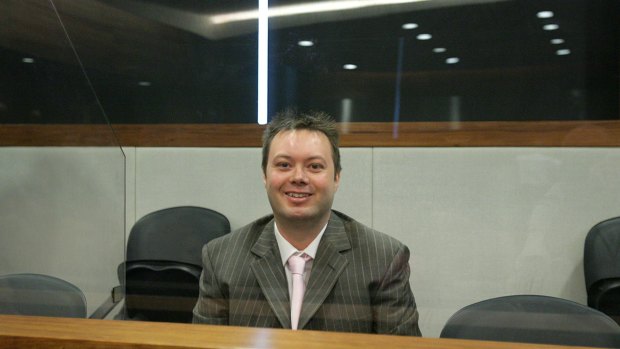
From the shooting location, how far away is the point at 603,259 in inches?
52.8

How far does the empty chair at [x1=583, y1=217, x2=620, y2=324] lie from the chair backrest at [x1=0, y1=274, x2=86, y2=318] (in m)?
0.98

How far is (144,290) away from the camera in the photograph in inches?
60.3

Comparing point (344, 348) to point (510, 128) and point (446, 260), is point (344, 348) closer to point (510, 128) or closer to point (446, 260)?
point (446, 260)

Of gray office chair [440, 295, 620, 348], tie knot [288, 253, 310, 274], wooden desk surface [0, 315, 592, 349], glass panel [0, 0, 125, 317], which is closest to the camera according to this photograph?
wooden desk surface [0, 315, 592, 349]

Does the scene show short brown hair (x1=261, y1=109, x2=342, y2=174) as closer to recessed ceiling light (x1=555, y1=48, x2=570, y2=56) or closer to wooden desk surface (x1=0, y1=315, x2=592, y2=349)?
wooden desk surface (x1=0, y1=315, x2=592, y2=349)

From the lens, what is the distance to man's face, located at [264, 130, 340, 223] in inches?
45.6

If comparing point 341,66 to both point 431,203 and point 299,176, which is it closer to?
point 431,203

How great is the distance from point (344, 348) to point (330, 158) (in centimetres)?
46

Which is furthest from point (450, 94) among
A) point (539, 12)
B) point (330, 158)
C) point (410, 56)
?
point (330, 158)

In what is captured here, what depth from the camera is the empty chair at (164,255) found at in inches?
57.6

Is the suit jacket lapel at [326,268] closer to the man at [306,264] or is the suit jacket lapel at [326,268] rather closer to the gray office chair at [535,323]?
the man at [306,264]

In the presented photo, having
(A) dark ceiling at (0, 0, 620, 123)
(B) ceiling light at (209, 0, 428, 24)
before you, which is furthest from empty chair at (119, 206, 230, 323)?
(B) ceiling light at (209, 0, 428, 24)

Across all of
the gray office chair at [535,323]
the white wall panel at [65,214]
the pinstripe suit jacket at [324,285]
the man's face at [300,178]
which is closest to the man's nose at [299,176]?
the man's face at [300,178]

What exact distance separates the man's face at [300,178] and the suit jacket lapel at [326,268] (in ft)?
0.12
